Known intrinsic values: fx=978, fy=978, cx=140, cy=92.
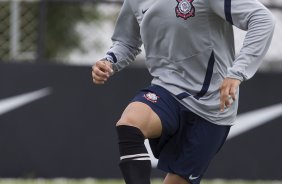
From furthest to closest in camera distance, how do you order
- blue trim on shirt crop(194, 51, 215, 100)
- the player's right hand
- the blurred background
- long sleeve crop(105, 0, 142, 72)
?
the blurred background
long sleeve crop(105, 0, 142, 72)
blue trim on shirt crop(194, 51, 215, 100)
the player's right hand

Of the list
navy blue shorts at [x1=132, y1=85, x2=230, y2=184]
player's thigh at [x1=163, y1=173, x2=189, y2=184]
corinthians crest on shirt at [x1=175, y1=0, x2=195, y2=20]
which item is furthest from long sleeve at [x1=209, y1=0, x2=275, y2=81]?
player's thigh at [x1=163, y1=173, x2=189, y2=184]

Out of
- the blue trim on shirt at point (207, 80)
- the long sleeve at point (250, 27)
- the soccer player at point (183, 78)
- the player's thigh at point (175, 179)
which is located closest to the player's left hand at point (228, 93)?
the long sleeve at point (250, 27)

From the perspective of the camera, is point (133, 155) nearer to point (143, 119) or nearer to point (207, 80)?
point (143, 119)

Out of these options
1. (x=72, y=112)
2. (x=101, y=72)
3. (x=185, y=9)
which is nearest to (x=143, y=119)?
(x=101, y=72)

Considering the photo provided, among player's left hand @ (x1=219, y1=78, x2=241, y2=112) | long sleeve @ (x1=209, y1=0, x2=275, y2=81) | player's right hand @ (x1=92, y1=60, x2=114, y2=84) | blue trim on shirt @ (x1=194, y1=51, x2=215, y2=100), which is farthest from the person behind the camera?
blue trim on shirt @ (x1=194, y1=51, x2=215, y2=100)

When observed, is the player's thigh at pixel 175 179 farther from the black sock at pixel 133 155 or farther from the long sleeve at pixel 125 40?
the long sleeve at pixel 125 40

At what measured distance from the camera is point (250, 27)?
4867 millimetres

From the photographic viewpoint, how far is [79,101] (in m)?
8.69

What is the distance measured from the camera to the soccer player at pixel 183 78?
16.0ft

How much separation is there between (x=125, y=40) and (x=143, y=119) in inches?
31.9

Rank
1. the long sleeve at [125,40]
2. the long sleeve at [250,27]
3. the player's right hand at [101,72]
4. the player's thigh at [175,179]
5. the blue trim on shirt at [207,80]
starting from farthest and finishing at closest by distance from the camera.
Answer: the long sleeve at [125,40]
the player's thigh at [175,179]
the blue trim on shirt at [207,80]
the player's right hand at [101,72]
the long sleeve at [250,27]

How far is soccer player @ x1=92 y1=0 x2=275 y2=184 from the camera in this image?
489 centimetres

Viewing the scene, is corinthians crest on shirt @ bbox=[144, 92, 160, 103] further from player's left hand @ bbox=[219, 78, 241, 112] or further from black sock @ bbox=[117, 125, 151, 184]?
player's left hand @ bbox=[219, 78, 241, 112]

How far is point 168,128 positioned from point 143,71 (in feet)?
12.1
